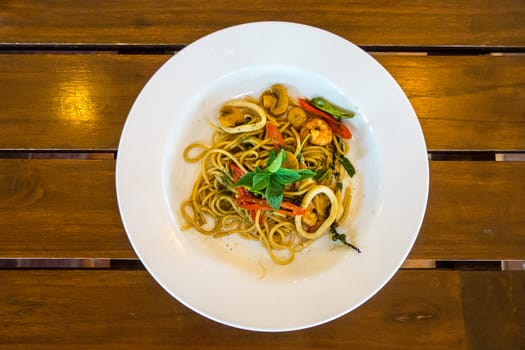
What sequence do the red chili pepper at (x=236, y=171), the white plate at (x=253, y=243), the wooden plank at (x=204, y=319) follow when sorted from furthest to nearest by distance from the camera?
1. the red chili pepper at (x=236, y=171)
2. the wooden plank at (x=204, y=319)
3. the white plate at (x=253, y=243)

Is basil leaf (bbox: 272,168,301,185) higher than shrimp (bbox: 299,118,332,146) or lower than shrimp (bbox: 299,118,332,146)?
lower

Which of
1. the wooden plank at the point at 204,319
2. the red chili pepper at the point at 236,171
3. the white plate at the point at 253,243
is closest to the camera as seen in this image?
the white plate at the point at 253,243

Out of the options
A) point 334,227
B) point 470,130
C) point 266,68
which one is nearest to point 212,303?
point 334,227

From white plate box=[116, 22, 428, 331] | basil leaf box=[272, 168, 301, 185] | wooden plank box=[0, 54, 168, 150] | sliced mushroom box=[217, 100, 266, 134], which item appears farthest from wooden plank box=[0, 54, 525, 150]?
basil leaf box=[272, 168, 301, 185]

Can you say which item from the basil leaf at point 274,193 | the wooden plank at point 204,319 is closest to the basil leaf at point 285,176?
the basil leaf at point 274,193

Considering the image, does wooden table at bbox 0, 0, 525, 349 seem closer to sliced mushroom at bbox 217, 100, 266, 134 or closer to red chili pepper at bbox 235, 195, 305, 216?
sliced mushroom at bbox 217, 100, 266, 134

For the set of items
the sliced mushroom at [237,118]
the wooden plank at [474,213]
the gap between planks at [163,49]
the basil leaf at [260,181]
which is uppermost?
the gap between planks at [163,49]

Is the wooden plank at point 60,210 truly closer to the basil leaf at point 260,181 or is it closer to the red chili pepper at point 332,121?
the basil leaf at point 260,181

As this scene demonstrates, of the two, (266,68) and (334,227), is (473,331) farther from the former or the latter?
(266,68)

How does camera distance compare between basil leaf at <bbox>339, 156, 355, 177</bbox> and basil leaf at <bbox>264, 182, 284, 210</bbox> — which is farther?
basil leaf at <bbox>339, 156, 355, 177</bbox>
